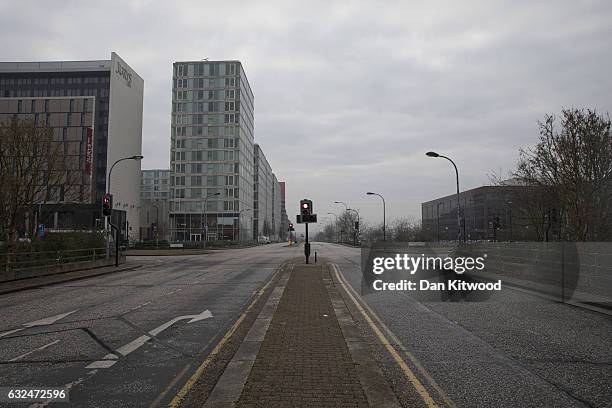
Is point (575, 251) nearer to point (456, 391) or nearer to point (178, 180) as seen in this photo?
point (456, 391)

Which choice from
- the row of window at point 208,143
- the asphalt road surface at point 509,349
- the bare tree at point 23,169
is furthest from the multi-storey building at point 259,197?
the asphalt road surface at point 509,349

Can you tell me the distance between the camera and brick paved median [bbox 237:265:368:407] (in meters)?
4.88

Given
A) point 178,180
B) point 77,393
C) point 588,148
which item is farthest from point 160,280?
point 178,180

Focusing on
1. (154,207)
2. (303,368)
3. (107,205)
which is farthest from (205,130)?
(303,368)

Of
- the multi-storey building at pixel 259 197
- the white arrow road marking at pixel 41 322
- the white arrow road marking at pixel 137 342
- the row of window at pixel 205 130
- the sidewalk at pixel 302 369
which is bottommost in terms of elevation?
the white arrow road marking at pixel 41 322

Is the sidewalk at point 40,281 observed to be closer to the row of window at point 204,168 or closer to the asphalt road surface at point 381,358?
the asphalt road surface at point 381,358

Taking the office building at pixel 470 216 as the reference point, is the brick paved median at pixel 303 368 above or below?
below

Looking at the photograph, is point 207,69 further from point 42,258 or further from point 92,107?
point 42,258

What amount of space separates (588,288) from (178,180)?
105 m

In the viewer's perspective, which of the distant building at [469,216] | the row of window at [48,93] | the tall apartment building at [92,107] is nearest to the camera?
the tall apartment building at [92,107]

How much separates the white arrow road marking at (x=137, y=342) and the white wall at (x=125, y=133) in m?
81.8

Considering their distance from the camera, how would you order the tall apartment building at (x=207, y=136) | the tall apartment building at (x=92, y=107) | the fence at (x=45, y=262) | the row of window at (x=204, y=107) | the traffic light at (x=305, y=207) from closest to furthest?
the fence at (x=45, y=262)
the traffic light at (x=305, y=207)
the tall apartment building at (x=92, y=107)
the tall apartment building at (x=207, y=136)
the row of window at (x=204, y=107)

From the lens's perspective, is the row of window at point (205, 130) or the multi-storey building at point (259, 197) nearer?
the row of window at point (205, 130)

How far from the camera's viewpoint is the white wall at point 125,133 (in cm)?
8788
